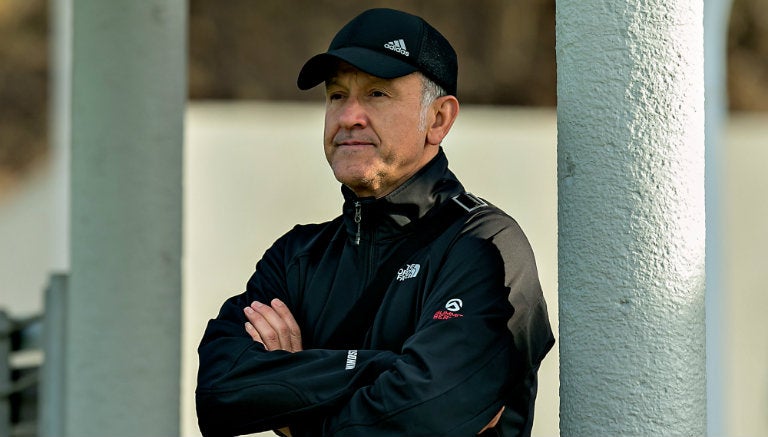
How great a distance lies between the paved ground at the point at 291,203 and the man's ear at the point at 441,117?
11.7 ft

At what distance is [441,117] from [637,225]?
518mm

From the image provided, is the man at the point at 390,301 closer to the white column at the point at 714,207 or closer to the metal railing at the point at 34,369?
the metal railing at the point at 34,369

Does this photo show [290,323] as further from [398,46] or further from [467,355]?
[398,46]

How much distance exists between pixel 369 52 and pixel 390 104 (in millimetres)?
120

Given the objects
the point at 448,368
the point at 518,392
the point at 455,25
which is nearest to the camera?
the point at 448,368

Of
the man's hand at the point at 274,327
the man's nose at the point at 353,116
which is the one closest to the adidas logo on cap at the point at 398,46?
the man's nose at the point at 353,116

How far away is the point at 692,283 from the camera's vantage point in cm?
231

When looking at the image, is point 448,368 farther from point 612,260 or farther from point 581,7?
point 581,7

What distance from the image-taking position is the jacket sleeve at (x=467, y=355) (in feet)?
7.16

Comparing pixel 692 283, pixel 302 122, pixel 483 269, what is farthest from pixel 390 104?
pixel 302 122

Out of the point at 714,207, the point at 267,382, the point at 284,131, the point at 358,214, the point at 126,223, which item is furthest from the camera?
the point at 284,131

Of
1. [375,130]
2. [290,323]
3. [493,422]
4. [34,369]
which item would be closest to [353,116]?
[375,130]

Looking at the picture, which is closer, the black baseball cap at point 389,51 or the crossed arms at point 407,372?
the crossed arms at point 407,372

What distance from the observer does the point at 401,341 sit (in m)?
2.37
